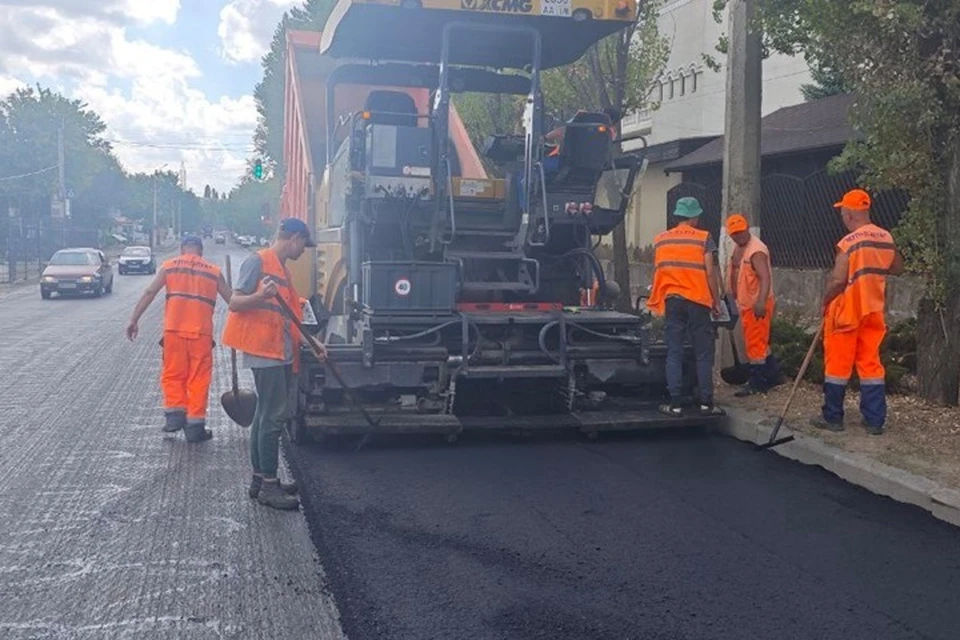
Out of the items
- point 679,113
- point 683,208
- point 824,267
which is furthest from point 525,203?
point 679,113

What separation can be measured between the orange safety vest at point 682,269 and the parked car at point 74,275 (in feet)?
69.5

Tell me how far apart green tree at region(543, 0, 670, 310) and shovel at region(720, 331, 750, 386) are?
9.71 feet

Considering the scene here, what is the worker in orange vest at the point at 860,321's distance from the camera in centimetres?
737

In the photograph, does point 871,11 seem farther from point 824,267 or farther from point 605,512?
point 824,267

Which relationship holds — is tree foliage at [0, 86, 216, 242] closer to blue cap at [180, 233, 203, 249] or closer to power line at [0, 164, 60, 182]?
power line at [0, 164, 60, 182]

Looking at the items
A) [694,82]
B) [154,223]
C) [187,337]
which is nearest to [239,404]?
[187,337]

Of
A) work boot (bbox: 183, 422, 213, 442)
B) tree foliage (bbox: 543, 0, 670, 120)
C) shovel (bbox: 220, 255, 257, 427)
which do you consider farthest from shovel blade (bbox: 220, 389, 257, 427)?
tree foliage (bbox: 543, 0, 670, 120)

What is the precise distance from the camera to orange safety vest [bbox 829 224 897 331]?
7359 mm

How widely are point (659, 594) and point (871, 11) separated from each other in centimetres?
462

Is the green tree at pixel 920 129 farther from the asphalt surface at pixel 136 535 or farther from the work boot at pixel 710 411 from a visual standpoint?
the asphalt surface at pixel 136 535

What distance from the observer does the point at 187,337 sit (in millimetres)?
8305

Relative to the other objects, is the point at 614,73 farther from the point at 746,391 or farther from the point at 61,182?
the point at 61,182

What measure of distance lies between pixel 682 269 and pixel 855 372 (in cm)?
180

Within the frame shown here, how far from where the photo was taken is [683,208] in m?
8.44
